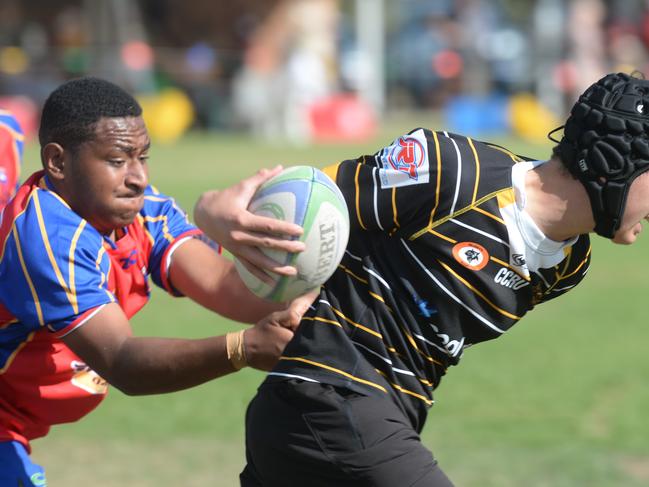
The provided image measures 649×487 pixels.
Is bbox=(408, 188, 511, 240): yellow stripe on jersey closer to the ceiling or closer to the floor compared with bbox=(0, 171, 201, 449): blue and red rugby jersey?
closer to the ceiling

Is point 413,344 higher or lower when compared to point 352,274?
lower

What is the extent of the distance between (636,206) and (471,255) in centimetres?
58

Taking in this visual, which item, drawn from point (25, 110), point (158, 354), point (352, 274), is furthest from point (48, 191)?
point (25, 110)

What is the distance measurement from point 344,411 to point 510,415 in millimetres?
4477

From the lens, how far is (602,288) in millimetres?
12609

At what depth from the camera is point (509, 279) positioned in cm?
398

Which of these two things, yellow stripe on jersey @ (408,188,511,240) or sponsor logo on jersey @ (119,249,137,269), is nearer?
yellow stripe on jersey @ (408,188,511,240)

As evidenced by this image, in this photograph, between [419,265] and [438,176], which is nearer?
[438,176]

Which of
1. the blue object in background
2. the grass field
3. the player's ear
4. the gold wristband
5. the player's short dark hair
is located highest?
the player's short dark hair

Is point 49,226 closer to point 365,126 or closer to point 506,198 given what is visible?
point 506,198

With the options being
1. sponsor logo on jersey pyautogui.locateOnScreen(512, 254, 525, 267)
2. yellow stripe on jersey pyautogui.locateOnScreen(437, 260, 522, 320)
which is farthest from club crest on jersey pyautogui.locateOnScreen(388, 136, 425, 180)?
sponsor logo on jersey pyautogui.locateOnScreen(512, 254, 525, 267)

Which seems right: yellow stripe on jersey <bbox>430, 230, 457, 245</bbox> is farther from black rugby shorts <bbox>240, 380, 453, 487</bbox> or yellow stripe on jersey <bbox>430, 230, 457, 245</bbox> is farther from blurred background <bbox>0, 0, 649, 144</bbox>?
blurred background <bbox>0, 0, 649, 144</bbox>

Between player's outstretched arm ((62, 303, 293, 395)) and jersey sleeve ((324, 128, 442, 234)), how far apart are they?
1.66 feet

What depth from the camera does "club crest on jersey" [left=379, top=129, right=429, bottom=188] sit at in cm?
381
